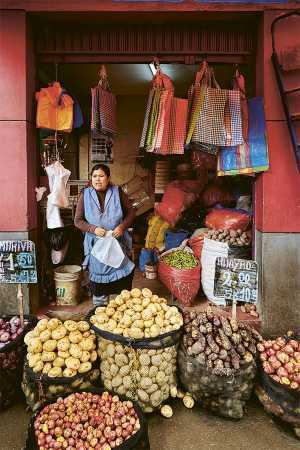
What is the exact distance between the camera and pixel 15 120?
169 inches

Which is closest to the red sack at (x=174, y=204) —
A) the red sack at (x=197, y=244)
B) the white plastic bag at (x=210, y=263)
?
the red sack at (x=197, y=244)

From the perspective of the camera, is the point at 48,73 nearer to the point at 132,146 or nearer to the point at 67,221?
the point at 67,221

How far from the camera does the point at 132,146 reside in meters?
8.72

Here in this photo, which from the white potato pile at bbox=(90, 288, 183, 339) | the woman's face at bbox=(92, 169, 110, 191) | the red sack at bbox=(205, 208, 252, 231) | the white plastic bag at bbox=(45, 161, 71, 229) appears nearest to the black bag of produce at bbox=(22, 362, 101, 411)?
the white potato pile at bbox=(90, 288, 183, 339)

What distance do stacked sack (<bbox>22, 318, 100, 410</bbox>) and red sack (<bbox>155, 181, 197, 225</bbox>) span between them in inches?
140

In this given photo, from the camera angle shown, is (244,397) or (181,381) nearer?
(244,397)

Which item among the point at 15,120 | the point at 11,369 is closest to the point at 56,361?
the point at 11,369

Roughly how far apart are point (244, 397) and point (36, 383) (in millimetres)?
1792

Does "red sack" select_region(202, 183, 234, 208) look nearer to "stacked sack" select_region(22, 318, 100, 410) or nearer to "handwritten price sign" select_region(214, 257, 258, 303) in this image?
"handwritten price sign" select_region(214, 257, 258, 303)

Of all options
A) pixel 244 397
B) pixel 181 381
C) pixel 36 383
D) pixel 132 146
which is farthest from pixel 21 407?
pixel 132 146

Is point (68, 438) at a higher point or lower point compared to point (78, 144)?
lower

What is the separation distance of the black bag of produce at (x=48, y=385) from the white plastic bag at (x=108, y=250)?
120 cm

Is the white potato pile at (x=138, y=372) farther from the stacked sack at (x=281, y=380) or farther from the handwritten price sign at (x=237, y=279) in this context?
the stacked sack at (x=281, y=380)

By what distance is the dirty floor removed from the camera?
290 cm
